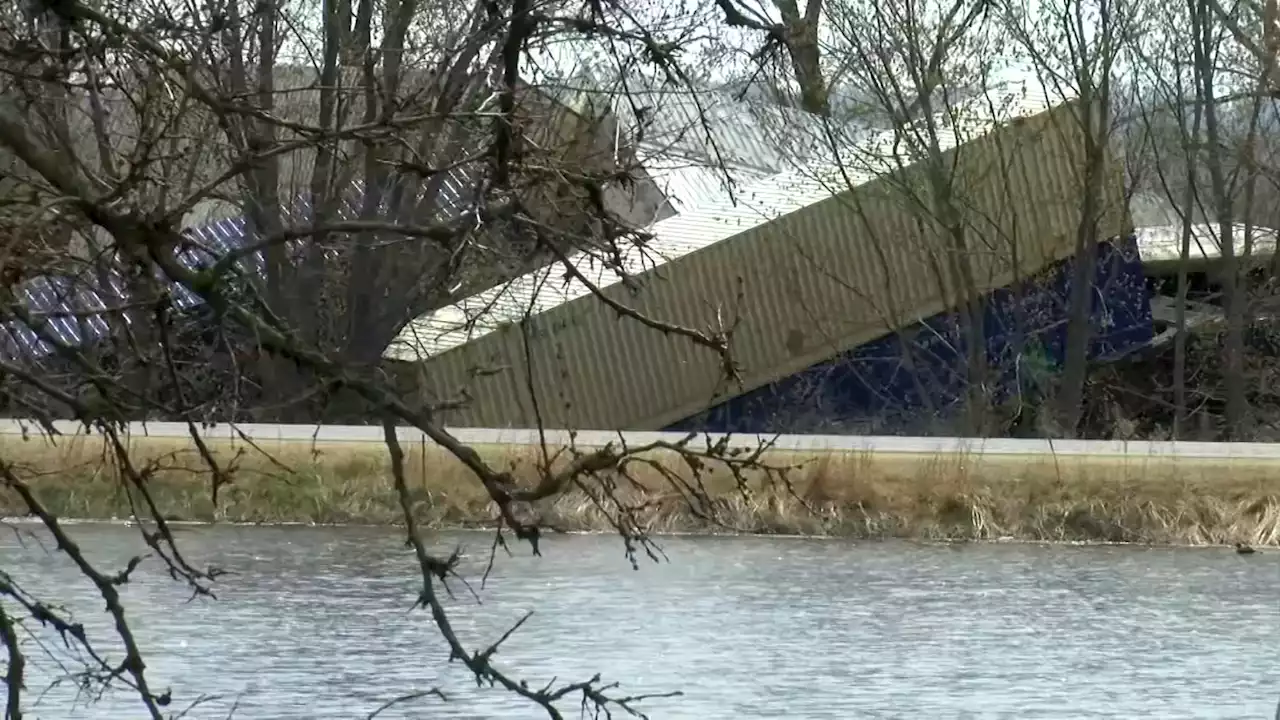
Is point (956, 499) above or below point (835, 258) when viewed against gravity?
below

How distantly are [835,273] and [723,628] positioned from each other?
1251 cm

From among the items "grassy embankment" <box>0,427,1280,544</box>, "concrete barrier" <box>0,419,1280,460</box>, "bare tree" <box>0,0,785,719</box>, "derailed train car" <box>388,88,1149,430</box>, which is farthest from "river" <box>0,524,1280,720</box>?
"derailed train car" <box>388,88,1149,430</box>

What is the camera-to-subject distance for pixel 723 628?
38.0 feet

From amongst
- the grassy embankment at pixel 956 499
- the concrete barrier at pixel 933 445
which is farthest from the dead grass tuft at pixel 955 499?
the concrete barrier at pixel 933 445

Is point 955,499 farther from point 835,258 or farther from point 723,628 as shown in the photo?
point 835,258

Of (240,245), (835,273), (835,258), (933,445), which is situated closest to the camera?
(240,245)

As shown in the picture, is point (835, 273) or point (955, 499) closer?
point (955, 499)

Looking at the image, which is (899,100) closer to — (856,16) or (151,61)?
(856,16)

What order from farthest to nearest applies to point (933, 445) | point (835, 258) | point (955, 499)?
point (835, 258)
point (933, 445)
point (955, 499)

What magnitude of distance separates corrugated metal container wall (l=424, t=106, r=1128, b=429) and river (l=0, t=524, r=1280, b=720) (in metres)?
7.45

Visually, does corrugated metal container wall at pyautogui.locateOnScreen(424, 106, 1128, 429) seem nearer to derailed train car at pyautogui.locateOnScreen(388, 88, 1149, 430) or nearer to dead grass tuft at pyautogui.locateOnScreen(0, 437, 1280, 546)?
derailed train car at pyautogui.locateOnScreen(388, 88, 1149, 430)

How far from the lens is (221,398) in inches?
208

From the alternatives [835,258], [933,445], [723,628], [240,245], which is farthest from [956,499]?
[240,245]

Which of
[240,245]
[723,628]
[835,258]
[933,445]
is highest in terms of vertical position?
[835,258]
